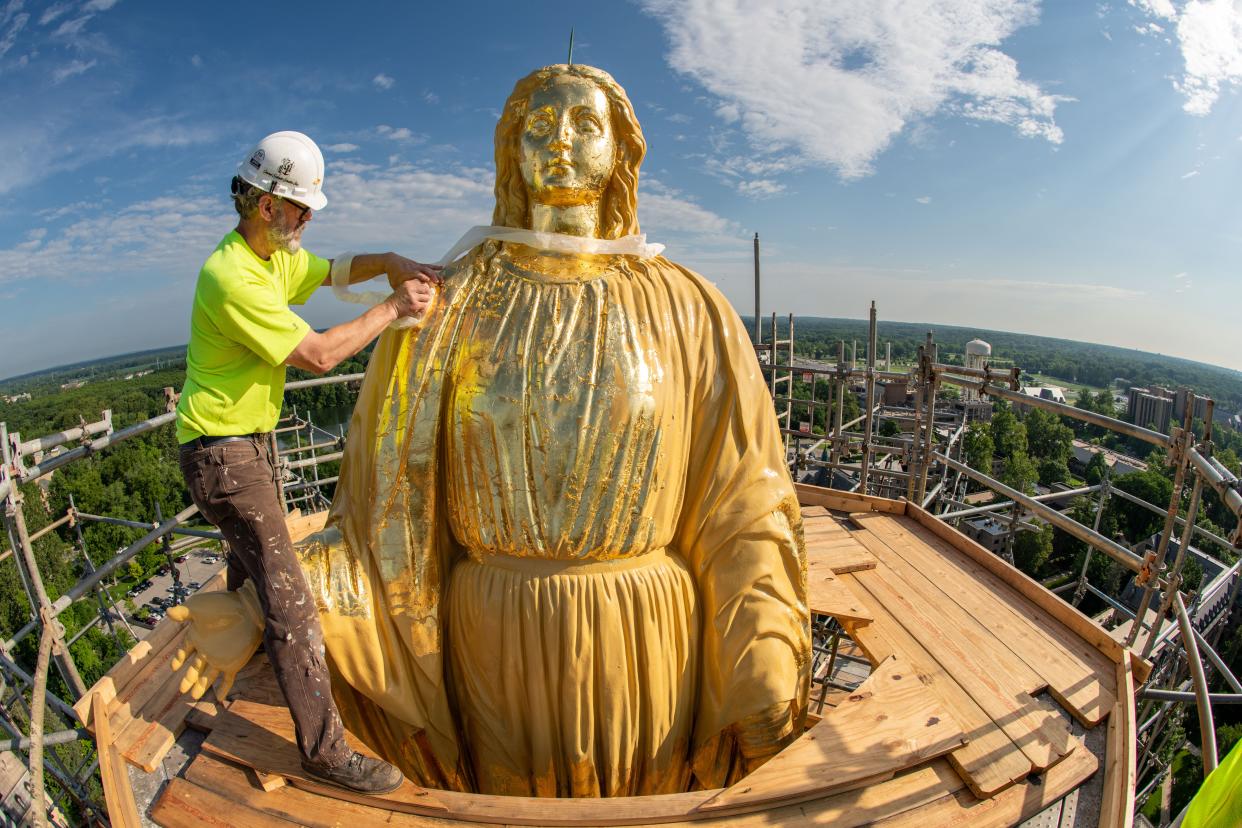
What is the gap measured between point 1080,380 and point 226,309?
115842 millimetres

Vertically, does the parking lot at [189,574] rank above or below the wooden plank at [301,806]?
below

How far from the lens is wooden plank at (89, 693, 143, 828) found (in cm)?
218

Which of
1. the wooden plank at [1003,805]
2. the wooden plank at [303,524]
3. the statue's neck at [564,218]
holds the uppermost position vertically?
the statue's neck at [564,218]

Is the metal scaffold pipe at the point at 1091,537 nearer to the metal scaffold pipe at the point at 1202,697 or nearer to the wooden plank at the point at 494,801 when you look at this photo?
the metal scaffold pipe at the point at 1202,697

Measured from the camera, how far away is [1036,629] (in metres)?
3.41

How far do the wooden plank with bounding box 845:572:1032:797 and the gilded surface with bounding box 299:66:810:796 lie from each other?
64 cm

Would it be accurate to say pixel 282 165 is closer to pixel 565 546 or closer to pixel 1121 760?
pixel 565 546

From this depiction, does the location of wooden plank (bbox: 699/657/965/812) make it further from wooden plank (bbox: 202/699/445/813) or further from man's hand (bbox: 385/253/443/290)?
man's hand (bbox: 385/253/443/290)

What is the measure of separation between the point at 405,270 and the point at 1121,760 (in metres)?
3.44

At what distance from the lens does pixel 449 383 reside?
2578mm

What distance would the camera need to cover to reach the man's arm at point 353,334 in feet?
7.11

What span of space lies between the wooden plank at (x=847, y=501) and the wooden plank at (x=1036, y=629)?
16.4 inches

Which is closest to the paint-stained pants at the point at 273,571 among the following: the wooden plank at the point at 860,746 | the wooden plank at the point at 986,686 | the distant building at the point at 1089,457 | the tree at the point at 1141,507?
the wooden plank at the point at 860,746

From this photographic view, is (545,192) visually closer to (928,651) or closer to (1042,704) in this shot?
(928,651)
